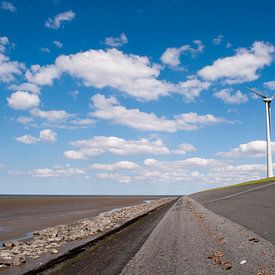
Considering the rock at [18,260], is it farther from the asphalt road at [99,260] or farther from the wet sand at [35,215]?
the wet sand at [35,215]

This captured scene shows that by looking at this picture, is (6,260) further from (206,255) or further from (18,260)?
(206,255)

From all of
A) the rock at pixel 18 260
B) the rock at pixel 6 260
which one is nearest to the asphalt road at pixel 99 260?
the rock at pixel 18 260

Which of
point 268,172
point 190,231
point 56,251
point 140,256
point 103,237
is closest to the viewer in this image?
point 140,256

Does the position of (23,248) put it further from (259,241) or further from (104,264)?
(259,241)

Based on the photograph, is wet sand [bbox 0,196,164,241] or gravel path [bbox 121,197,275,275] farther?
wet sand [bbox 0,196,164,241]

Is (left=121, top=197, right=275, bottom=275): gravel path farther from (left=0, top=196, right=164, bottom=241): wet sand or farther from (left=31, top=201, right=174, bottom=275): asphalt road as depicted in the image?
(left=0, top=196, right=164, bottom=241): wet sand

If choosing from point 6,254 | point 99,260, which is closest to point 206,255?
point 99,260

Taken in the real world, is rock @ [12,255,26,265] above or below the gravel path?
below

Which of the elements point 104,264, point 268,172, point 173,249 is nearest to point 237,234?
point 173,249

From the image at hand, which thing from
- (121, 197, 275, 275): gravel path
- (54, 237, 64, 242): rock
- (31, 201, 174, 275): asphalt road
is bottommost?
(31, 201, 174, 275): asphalt road

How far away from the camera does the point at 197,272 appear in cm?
1317

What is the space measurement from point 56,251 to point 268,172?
67.3 meters

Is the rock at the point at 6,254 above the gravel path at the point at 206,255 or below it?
below

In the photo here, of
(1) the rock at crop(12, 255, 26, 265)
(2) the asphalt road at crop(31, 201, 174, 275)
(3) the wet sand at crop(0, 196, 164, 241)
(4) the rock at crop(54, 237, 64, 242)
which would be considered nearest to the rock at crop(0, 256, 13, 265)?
(1) the rock at crop(12, 255, 26, 265)
